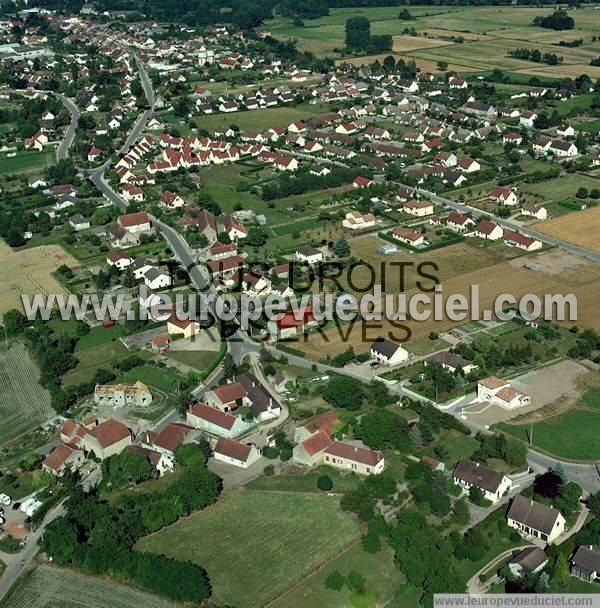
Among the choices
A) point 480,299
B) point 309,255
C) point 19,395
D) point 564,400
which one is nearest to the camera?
point 564,400

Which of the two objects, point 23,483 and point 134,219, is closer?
point 23,483

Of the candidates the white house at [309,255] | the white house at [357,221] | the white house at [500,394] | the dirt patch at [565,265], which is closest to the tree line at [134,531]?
the white house at [500,394]

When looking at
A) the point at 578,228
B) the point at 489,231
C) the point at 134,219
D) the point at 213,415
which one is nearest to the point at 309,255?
the point at 489,231

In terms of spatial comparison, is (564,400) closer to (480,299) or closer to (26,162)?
(480,299)

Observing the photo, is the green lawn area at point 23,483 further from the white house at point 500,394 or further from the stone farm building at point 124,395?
the white house at point 500,394

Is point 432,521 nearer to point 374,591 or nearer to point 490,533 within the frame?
point 490,533

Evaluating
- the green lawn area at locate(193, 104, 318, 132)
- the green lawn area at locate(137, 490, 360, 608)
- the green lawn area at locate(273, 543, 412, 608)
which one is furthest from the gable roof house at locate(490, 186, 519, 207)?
the green lawn area at locate(273, 543, 412, 608)

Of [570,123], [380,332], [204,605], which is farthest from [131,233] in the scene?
[570,123]
